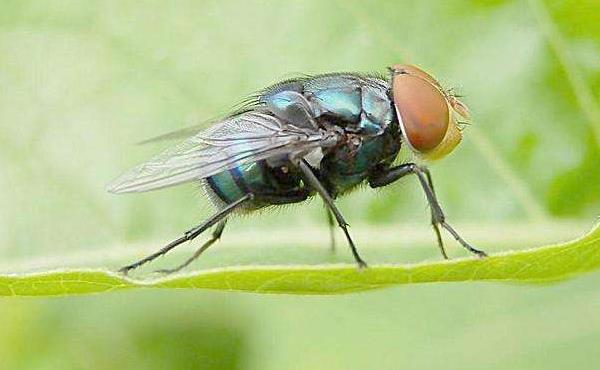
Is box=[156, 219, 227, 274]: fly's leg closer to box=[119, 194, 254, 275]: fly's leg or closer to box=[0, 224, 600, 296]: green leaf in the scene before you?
box=[119, 194, 254, 275]: fly's leg

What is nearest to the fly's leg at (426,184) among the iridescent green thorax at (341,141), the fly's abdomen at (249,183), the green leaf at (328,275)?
the iridescent green thorax at (341,141)

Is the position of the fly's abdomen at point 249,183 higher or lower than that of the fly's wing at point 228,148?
lower

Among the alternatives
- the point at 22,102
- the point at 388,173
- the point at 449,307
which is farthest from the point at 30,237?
the point at 449,307

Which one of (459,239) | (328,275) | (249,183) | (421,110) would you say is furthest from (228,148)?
(328,275)

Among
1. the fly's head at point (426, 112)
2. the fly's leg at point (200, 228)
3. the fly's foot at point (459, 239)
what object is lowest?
the fly's foot at point (459, 239)

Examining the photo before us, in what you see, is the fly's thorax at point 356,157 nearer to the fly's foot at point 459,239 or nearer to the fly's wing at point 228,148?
the fly's wing at point 228,148

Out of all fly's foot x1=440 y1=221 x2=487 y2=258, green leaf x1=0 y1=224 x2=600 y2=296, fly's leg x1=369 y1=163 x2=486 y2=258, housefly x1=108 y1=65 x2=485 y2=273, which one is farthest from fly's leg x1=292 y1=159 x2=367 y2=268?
green leaf x1=0 y1=224 x2=600 y2=296

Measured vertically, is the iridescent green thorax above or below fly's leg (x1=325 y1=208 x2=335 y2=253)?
above

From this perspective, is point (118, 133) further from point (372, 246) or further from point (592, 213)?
point (592, 213)
